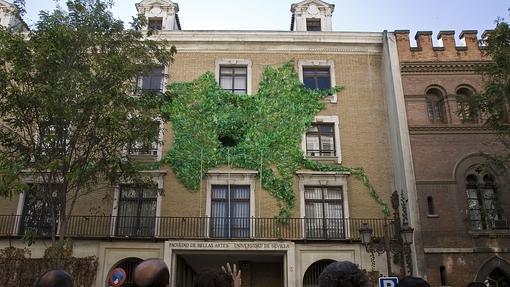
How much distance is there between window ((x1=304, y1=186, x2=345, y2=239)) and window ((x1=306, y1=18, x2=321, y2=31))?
8.80 m

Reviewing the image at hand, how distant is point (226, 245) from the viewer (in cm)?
2048

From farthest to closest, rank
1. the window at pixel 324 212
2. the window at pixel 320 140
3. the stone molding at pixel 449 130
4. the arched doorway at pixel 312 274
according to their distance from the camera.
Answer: the window at pixel 320 140
the stone molding at pixel 449 130
the arched doorway at pixel 312 274
the window at pixel 324 212

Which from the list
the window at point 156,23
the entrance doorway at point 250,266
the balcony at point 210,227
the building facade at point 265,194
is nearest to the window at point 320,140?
the building facade at point 265,194

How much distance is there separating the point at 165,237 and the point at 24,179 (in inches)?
266

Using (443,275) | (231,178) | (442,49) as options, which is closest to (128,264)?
(231,178)

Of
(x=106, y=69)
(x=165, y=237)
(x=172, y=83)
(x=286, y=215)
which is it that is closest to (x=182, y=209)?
(x=165, y=237)

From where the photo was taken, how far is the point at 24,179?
21.8 m

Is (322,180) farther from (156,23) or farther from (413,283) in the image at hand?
(413,283)

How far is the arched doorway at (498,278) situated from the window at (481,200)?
71.1 inches

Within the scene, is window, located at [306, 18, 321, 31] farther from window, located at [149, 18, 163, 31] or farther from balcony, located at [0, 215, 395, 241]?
balcony, located at [0, 215, 395, 241]

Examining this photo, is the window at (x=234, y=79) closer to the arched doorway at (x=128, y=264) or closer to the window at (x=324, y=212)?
the window at (x=324, y=212)

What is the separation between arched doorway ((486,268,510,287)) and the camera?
798 inches

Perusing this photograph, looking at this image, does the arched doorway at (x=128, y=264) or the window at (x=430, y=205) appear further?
the window at (x=430, y=205)

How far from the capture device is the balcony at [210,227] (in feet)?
68.8
